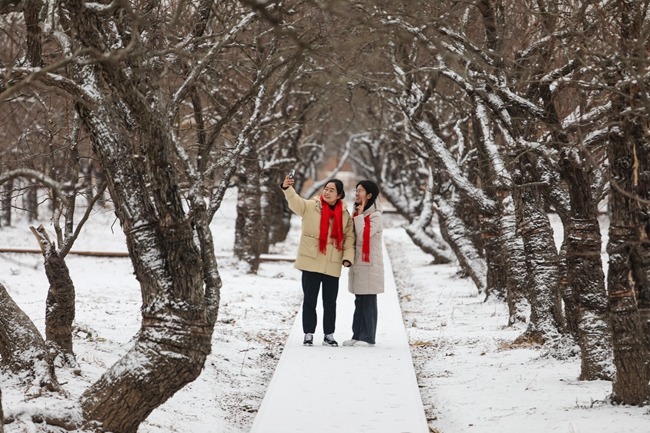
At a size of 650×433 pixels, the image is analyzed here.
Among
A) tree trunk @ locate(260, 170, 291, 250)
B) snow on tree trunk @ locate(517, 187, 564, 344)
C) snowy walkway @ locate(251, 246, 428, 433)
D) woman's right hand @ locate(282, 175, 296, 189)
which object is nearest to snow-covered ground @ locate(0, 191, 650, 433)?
snowy walkway @ locate(251, 246, 428, 433)

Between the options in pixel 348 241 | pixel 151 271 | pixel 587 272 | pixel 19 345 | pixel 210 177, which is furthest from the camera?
pixel 210 177

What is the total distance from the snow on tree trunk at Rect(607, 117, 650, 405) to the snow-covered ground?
0.70 ft

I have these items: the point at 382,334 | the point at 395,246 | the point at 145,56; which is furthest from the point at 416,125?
the point at 395,246

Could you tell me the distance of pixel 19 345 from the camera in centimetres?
582

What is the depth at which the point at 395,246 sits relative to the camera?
83.0 feet

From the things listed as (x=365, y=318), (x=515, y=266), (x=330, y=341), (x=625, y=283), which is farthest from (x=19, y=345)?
(x=515, y=266)

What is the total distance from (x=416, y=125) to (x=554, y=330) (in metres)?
4.53

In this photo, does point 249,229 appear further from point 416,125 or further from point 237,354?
point 237,354

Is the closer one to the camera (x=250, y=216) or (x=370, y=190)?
(x=370, y=190)

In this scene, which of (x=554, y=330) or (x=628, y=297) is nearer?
(x=628, y=297)

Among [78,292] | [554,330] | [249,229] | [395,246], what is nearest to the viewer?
[554,330]

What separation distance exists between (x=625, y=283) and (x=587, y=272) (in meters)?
0.80

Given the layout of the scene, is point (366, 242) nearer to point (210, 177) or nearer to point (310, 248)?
point (310, 248)

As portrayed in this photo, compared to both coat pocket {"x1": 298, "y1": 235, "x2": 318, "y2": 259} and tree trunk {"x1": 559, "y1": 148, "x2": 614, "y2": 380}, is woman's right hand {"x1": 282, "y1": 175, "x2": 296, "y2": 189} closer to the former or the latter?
coat pocket {"x1": 298, "y1": 235, "x2": 318, "y2": 259}
